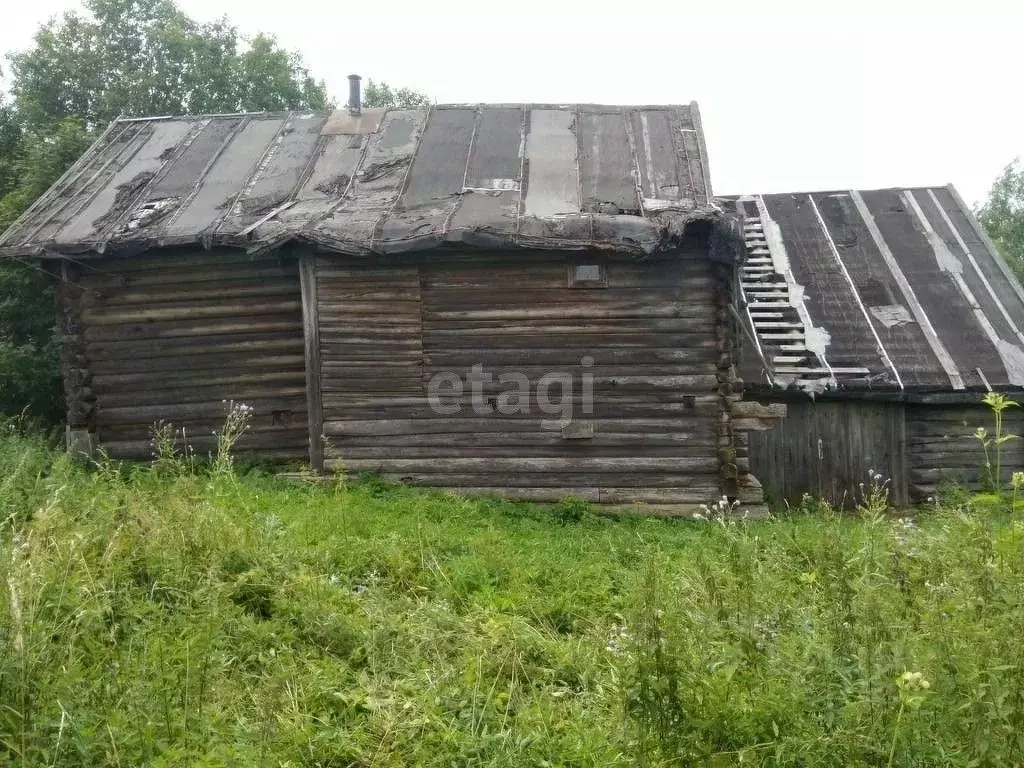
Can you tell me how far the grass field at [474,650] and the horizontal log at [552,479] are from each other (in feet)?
9.59

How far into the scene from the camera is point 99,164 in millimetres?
10438

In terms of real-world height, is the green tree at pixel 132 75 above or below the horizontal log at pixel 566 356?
above

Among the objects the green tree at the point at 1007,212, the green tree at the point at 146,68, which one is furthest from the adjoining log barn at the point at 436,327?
the green tree at the point at 1007,212

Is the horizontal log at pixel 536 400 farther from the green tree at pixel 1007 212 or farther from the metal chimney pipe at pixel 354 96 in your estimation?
the green tree at pixel 1007 212

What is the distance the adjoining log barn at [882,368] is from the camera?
10.7 metres

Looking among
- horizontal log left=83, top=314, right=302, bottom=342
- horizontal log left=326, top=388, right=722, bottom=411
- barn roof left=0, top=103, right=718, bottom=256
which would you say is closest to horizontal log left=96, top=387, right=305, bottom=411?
horizontal log left=83, top=314, right=302, bottom=342

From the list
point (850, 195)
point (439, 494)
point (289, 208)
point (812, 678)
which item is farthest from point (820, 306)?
point (812, 678)

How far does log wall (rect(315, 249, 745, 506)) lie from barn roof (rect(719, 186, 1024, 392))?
5.07 ft

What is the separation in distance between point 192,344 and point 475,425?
3.64m

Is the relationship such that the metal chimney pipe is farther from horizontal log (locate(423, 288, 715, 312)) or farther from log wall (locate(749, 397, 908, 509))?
log wall (locate(749, 397, 908, 509))

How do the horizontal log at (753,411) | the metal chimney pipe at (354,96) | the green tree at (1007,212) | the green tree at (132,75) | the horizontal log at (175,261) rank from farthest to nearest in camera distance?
1. the green tree at (1007,212)
2. the green tree at (132,75)
3. the metal chimney pipe at (354,96)
4. the horizontal log at (175,261)
5. the horizontal log at (753,411)

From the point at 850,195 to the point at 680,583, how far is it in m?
12.4

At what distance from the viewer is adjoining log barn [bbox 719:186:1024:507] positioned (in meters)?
10.7

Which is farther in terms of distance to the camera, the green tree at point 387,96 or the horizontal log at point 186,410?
the green tree at point 387,96
